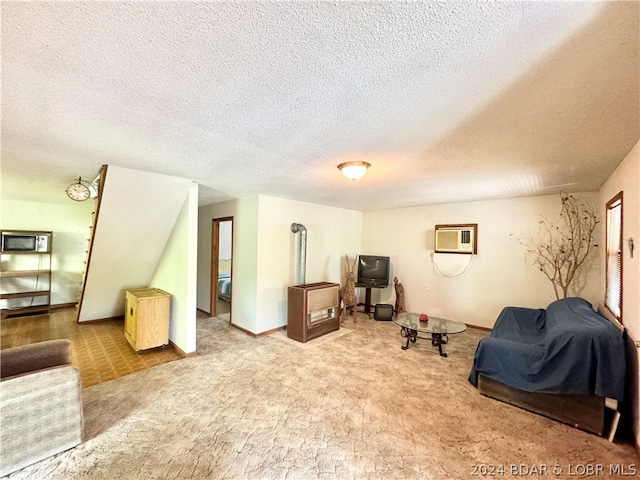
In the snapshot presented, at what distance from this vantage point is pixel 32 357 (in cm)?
212

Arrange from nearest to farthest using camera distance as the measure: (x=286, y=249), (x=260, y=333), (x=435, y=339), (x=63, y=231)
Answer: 1. (x=435, y=339)
2. (x=260, y=333)
3. (x=286, y=249)
4. (x=63, y=231)

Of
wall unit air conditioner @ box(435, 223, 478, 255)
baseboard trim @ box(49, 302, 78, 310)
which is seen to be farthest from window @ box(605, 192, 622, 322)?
baseboard trim @ box(49, 302, 78, 310)

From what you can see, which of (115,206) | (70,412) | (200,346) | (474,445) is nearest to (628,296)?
(474,445)

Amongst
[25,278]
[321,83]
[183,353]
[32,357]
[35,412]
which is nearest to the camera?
[321,83]

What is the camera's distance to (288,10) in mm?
910

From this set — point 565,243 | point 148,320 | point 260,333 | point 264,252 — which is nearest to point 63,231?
point 148,320

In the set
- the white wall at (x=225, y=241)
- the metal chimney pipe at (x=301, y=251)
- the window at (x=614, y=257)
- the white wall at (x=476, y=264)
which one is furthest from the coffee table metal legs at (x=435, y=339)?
the white wall at (x=225, y=241)

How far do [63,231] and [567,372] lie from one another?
27.7 ft

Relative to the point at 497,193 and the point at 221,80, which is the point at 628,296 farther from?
the point at 221,80

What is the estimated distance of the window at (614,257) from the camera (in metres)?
2.68

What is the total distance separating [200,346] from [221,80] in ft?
→ 11.9

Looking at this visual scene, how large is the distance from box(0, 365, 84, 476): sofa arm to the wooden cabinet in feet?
8.45

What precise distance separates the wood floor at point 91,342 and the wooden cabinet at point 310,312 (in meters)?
1.64

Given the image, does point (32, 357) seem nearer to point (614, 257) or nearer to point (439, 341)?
point (439, 341)
